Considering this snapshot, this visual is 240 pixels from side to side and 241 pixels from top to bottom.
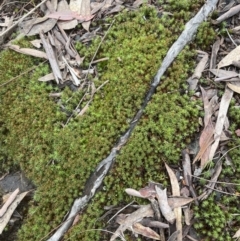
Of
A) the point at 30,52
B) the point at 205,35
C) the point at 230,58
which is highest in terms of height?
the point at 30,52

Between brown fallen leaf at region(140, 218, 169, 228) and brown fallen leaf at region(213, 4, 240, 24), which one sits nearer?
brown fallen leaf at region(140, 218, 169, 228)

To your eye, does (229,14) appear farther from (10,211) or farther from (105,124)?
(10,211)

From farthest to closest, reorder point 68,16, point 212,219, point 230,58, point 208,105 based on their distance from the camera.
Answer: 1. point 68,16
2. point 230,58
3. point 208,105
4. point 212,219

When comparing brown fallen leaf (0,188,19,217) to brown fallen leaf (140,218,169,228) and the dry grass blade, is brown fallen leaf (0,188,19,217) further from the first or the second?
the dry grass blade

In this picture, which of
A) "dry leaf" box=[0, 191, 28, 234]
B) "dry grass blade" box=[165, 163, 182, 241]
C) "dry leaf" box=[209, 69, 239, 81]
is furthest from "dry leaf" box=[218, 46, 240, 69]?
"dry leaf" box=[0, 191, 28, 234]

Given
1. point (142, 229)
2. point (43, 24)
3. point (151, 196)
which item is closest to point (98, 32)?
point (43, 24)

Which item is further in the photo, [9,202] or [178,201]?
[9,202]

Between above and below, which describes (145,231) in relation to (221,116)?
below

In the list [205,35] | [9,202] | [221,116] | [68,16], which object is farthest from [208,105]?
[9,202]
